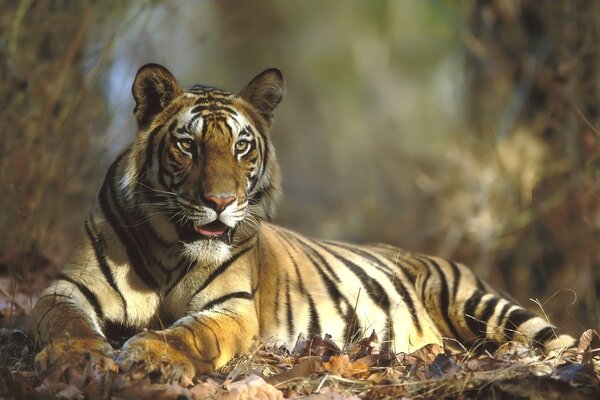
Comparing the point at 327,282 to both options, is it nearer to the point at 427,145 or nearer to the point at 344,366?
the point at 344,366

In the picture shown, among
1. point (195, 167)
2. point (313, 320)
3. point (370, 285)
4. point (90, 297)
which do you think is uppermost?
point (195, 167)

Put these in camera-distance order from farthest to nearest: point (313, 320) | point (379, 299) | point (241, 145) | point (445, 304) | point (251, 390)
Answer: point (445, 304), point (379, 299), point (313, 320), point (241, 145), point (251, 390)

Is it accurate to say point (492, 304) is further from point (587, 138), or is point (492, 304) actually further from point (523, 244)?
point (523, 244)

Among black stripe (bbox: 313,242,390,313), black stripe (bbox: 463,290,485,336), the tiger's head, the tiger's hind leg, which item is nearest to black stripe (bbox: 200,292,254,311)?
the tiger's head

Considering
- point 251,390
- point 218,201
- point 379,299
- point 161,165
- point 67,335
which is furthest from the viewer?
point 379,299

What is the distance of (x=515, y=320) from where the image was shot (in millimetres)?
5375

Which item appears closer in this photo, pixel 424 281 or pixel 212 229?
pixel 212 229

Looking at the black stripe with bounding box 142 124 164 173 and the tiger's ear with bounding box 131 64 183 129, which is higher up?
the tiger's ear with bounding box 131 64 183 129

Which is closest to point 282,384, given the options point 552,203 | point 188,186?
point 188,186

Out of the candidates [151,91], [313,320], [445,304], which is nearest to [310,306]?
[313,320]

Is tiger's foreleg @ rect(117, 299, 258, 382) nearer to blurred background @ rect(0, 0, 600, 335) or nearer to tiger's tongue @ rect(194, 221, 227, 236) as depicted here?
tiger's tongue @ rect(194, 221, 227, 236)

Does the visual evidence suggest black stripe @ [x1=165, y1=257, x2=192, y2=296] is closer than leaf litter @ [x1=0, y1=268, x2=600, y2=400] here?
No

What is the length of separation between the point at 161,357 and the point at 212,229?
2.75ft

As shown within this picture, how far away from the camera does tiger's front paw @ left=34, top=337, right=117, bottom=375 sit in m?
3.67
